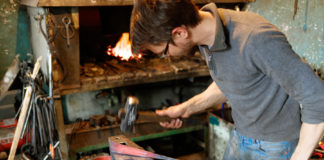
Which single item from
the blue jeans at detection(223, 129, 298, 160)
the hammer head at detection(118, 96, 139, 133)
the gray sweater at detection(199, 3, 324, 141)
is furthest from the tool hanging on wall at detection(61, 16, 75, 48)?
the blue jeans at detection(223, 129, 298, 160)

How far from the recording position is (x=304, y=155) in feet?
4.07

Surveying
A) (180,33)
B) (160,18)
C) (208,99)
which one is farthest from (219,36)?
(208,99)

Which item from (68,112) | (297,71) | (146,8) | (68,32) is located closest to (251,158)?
(297,71)

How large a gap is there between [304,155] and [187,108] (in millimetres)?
876

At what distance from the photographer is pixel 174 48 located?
4.58ft

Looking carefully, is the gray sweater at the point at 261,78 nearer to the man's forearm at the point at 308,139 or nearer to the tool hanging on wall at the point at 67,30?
the man's forearm at the point at 308,139

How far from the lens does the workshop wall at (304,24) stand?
2639mm

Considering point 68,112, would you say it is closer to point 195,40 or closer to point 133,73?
point 133,73

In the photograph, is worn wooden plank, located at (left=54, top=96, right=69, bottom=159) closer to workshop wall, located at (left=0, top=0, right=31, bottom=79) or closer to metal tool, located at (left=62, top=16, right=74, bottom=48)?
metal tool, located at (left=62, top=16, right=74, bottom=48)

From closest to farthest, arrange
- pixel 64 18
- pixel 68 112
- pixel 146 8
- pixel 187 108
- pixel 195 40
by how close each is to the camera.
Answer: pixel 146 8
pixel 195 40
pixel 187 108
pixel 64 18
pixel 68 112

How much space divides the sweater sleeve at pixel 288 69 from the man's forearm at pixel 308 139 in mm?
31

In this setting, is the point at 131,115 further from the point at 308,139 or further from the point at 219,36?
the point at 308,139

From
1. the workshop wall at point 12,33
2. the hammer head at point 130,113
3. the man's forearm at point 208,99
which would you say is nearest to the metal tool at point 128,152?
the hammer head at point 130,113

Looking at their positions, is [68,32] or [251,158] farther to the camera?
[68,32]
